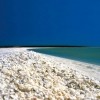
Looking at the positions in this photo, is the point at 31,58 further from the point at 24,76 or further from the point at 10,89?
the point at 10,89

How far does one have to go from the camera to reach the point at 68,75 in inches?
251

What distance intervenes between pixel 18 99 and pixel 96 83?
2.23m

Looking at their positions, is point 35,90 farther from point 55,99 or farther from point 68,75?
point 68,75

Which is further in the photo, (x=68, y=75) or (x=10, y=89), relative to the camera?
(x=68, y=75)

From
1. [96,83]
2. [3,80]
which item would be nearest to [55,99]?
[3,80]

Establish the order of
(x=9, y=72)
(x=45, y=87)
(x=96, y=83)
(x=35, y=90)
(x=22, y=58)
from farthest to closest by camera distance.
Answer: (x=22, y=58)
(x=96, y=83)
(x=9, y=72)
(x=45, y=87)
(x=35, y=90)

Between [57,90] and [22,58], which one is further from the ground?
[22,58]

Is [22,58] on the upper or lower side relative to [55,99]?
upper

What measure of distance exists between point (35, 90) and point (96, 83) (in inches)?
71.3

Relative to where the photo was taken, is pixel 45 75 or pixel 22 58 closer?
pixel 45 75

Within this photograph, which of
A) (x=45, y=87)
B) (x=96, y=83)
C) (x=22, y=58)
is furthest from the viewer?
(x=22, y=58)

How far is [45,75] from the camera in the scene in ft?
19.3

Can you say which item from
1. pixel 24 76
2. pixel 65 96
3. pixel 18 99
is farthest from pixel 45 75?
pixel 18 99

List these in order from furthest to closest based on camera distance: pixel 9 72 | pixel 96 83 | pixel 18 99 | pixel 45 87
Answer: pixel 96 83, pixel 9 72, pixel 45 87, pixel 18 99
